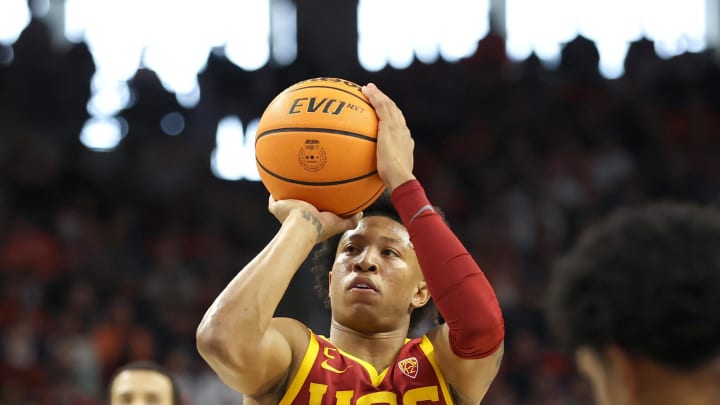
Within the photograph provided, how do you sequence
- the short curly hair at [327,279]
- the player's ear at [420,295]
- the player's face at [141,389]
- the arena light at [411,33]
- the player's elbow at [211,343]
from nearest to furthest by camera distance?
the player's elbow at [211,343], the player's ear at [420,295], the short curly hair at [327,279], the player's face at [141,389], the arena light at [411,33]

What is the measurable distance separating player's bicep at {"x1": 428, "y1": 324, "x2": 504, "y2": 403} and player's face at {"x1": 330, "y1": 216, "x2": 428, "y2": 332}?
23cm

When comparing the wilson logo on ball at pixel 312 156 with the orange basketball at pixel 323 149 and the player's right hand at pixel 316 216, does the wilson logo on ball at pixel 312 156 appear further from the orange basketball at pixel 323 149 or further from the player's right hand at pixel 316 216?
the player's right hand at pixel 316 216

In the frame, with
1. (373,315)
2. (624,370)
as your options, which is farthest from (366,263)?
(624,370)

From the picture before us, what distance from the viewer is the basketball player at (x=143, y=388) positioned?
4605mm

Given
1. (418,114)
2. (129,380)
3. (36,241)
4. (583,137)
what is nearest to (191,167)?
(36,241)

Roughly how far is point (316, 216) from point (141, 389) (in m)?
2.14

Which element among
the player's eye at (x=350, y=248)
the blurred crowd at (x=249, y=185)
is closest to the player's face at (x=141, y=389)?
the player's eye at (x=350, y=248)

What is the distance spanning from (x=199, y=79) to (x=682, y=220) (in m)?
9.23

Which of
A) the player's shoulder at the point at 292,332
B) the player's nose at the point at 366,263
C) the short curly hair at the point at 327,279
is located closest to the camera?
the player's shoulder at the point at 292,332

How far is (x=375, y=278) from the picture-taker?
323 cm

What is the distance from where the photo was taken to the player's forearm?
2643mm

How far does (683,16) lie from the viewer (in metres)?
11.4

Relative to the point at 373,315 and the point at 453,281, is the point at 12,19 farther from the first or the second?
the point at 453,281

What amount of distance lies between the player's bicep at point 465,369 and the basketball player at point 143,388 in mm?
2012
